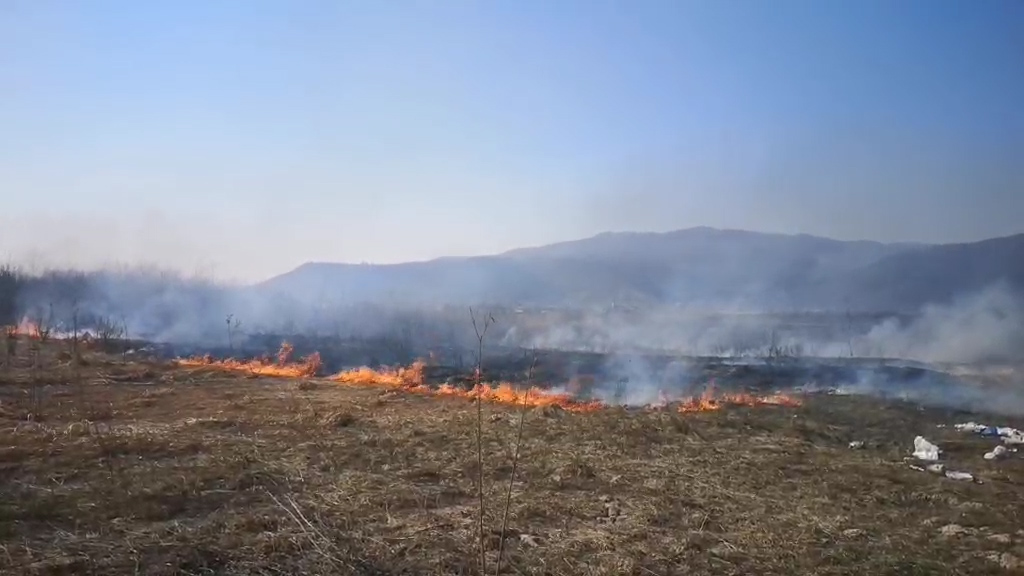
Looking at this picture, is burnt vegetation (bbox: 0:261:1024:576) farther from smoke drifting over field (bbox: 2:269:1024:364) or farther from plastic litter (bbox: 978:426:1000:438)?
smoke drifting over field (bbox: 2:269:1024:364)

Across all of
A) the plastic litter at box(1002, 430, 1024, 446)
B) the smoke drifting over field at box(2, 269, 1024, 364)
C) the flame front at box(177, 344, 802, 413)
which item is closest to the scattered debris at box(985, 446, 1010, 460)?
the plastic litter at box(1002, 430, 1024, 446)

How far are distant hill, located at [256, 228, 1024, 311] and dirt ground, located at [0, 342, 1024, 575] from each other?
40.0 metres

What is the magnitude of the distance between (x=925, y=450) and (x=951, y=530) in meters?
4.66

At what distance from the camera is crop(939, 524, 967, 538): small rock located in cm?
658

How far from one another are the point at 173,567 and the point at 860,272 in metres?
57.4

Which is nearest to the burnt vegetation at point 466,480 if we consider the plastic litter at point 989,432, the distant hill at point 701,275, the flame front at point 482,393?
the flame front at point 482,393

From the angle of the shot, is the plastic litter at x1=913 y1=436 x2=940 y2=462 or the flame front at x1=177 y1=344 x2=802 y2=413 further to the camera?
the flame front at x1=177 y1=344 x2=802 y2=413

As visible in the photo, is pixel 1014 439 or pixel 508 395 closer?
pixel 1014 439

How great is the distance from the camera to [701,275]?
203ft

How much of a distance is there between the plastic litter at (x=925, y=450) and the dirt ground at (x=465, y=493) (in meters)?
0.33

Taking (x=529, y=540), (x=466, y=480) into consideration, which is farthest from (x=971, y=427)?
(x=529, y=540)

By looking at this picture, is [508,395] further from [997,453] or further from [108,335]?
[108,335]

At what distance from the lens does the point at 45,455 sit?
8016 millimetres

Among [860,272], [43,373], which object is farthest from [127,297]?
[860,272]
